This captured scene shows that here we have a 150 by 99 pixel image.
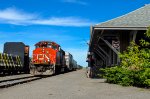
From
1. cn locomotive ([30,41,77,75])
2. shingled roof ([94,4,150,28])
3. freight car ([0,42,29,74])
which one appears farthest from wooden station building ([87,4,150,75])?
freight car ([0,42,29,74])

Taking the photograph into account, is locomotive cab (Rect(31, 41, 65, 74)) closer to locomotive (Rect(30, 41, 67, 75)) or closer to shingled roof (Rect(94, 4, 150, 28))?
locomotive (Rect(30, 41, 67, 75))

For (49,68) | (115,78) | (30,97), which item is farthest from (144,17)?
(49,68)

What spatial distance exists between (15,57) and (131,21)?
23069 mm

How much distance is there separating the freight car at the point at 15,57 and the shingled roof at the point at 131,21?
1778 cm

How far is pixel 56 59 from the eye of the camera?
38.0 metres

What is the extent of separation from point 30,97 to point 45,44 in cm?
2613

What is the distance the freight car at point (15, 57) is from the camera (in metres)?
39.5

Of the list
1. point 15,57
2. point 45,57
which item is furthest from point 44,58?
point 15,57

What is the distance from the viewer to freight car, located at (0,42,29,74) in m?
39.5

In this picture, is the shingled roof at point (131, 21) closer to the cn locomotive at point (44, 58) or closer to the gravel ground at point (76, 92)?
the gravel ground at point (76, 92)

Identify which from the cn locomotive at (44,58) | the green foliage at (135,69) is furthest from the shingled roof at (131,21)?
the cn locomotive at (44,58)

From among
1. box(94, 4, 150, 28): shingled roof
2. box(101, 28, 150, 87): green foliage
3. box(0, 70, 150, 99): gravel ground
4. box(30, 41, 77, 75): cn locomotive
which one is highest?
box(94, 4, 150, 28): shingled roof

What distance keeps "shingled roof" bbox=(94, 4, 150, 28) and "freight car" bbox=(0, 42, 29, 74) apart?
58.3ft

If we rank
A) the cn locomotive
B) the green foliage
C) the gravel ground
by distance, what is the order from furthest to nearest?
the cn locomotive, the green foliage, the gravel ground
